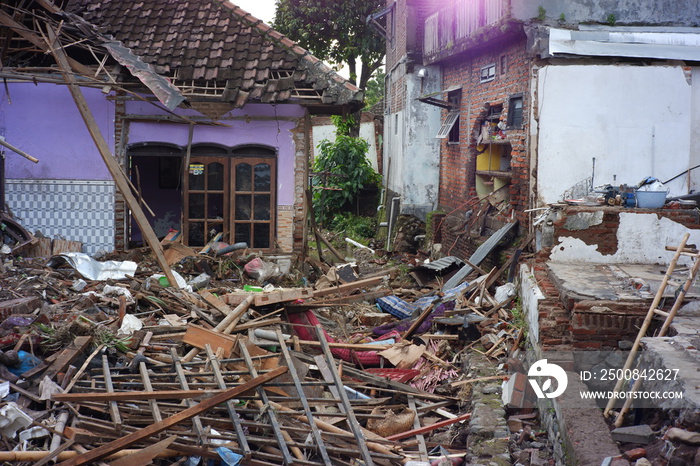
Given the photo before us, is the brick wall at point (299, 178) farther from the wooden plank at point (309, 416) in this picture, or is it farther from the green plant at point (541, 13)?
the wooden plank at point (309, 416)

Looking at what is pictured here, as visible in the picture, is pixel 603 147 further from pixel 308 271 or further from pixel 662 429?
pixel 662 429

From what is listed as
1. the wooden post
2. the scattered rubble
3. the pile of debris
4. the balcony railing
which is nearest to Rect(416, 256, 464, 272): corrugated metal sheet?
the pile of debris

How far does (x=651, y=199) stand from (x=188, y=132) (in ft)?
24.4

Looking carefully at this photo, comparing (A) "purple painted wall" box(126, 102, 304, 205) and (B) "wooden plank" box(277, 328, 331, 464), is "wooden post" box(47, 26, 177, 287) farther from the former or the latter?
(B) "wooden plank" box(277, 328, 331, 464)

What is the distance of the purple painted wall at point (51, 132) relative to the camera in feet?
37.4

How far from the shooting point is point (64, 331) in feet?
22.4

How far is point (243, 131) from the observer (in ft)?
38.4

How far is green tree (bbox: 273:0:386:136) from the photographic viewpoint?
2677 centimetres

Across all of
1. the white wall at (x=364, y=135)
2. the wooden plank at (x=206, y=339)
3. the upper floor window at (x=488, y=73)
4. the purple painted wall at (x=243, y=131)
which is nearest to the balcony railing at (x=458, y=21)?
the upper floor window at (x=488, y=73)

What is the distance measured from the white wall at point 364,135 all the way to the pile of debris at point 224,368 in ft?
52.1

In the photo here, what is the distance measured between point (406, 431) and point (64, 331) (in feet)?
11.7

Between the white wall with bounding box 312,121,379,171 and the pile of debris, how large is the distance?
15892mm

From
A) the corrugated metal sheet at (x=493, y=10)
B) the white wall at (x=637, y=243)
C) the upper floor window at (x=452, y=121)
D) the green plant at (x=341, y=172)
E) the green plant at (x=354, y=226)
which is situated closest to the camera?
the white wall at (x=637, y=243)

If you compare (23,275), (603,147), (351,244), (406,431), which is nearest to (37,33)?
(23,275)
